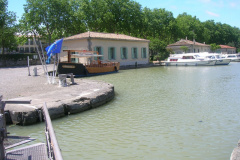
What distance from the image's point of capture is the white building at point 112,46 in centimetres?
2803

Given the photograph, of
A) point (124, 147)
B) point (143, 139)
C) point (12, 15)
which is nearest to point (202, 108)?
point (143, 139)

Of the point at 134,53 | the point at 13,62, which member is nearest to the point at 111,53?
the point at 134,53

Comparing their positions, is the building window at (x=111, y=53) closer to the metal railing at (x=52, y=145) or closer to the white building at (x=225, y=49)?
the metal railing at (x=52, y=145)

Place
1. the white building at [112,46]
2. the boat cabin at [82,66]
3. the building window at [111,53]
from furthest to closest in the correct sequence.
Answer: the building window at [111,53] → the white building at [112,46] → the boat cabin at [82,66]

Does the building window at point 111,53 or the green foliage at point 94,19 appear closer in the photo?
the building window at point 111,53

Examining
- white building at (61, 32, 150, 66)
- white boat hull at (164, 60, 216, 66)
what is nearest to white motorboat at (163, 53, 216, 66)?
white boat hull at (164, 60, 216, 66)

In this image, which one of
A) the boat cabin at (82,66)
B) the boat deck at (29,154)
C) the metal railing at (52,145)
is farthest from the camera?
the boat cabin at (82,66)

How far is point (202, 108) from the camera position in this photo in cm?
922

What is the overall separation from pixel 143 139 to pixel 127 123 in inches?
56.6

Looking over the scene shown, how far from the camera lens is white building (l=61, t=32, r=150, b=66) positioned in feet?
92.0

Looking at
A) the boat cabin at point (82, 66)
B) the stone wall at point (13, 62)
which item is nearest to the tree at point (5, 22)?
the stone wall at point (13, 62)

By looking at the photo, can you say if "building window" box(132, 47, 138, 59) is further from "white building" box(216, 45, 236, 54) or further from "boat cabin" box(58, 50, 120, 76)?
"white building" box(216, 45, 236, 54)

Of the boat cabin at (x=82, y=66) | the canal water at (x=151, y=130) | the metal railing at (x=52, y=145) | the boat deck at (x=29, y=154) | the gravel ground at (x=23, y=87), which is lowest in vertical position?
the canal water at (x=151, y=130)

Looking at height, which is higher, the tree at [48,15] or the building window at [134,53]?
the tree at [48,15]
